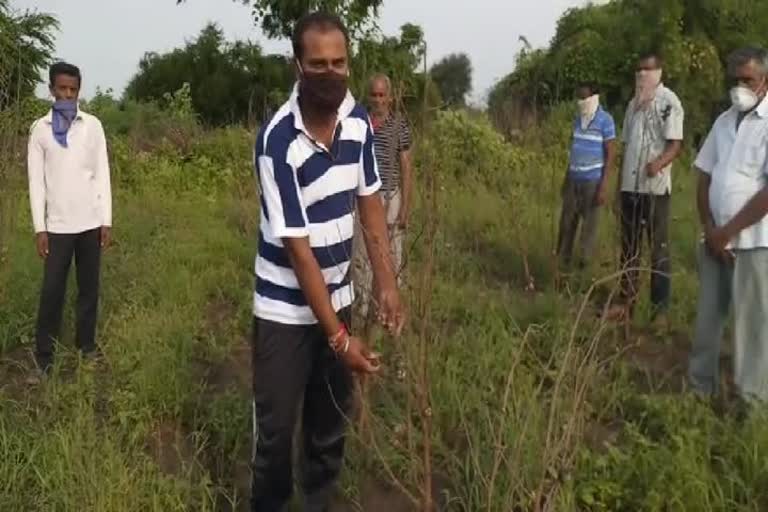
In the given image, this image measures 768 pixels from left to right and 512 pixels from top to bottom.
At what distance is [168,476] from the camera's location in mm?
3193

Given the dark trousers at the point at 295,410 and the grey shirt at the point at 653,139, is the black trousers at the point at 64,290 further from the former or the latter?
the grey shirt at the point at 653,139

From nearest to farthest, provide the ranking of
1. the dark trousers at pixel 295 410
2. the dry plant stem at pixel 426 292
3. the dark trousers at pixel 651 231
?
the dry plant stem at pixel 426 292, the dark trousers at pixel 295 410, the dark trousers at pixel 651 231

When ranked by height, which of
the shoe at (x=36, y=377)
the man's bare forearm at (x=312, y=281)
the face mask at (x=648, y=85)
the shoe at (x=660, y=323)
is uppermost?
the face mask at (x=648, y=85)

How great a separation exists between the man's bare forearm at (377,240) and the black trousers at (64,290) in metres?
2.16

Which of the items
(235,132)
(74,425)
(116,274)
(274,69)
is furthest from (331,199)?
(274,69)

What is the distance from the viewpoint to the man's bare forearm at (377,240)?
9.23ft

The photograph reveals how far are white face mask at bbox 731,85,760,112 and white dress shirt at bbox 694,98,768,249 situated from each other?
0.03m

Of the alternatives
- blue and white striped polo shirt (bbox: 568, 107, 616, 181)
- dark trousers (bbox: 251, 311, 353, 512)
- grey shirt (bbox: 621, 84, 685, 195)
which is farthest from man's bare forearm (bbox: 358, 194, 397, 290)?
blue and white striped polo shirt (bbox: 568, 107, 616, 181)

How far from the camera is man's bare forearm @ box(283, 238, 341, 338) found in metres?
2.56

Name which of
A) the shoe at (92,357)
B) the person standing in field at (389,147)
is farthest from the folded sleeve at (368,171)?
the shoe at (92,357)

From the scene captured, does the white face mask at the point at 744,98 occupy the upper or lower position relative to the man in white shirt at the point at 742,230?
upper

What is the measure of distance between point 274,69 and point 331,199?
19171mm

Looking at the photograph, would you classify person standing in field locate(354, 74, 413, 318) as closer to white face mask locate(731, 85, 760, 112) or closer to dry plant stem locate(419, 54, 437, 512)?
white face mask locate(731, 85, 760, 112)

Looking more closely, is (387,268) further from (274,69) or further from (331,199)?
(274,69)
